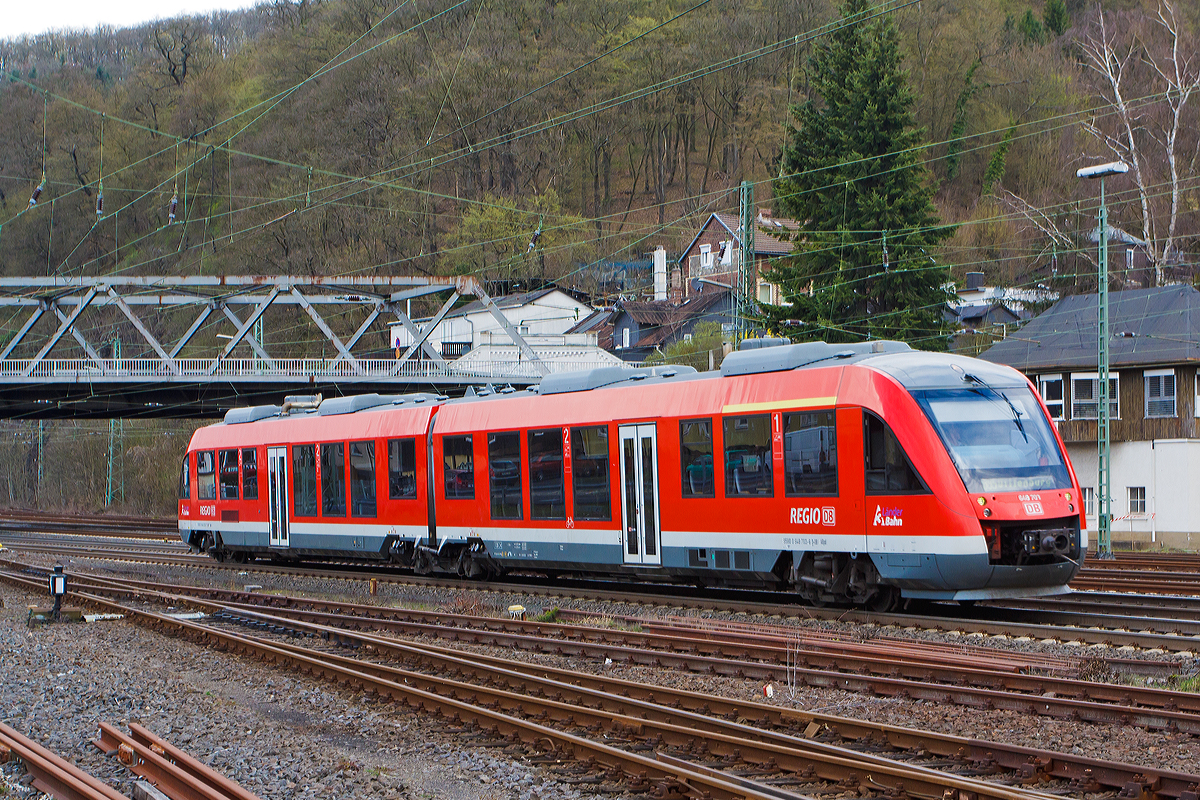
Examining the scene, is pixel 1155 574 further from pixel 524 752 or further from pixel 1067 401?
pixel 1067 401

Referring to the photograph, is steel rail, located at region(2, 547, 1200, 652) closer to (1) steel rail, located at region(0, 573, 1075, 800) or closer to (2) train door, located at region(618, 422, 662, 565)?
(2) train door, located at region(618, 422, 662, 565)

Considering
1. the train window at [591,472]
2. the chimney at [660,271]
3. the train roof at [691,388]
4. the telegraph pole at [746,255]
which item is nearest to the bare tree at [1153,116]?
the telegraph pole at [746,255]

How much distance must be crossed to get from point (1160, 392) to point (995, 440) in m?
28.6

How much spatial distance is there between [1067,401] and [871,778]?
37.4 meters

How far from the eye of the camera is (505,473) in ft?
63.8

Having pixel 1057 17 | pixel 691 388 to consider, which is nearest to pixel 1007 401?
pixel 691 388

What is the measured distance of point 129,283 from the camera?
43.3 meters

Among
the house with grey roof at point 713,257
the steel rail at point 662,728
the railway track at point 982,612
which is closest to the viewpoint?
the steel rail at point 662,728

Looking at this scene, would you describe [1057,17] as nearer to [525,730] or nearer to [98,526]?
[98,526]

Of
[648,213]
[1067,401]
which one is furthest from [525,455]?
[648,213]

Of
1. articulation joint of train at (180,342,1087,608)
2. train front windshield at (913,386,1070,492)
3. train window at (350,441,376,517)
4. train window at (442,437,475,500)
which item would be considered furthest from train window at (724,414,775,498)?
train window at (350,441,376,517)

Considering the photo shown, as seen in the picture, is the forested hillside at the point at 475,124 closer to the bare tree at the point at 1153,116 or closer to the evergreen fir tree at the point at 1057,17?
the bare tree at the point at 1153,116

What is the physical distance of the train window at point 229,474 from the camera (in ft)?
90.1

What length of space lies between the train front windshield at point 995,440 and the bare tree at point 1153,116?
34.3 m
